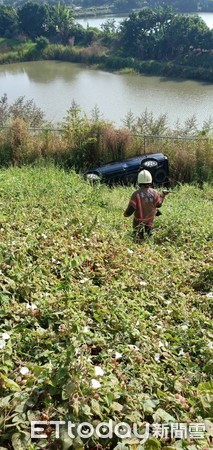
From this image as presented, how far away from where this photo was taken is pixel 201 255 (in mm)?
4273

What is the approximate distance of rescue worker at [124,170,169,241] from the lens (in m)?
4.65

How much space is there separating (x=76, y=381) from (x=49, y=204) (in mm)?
3163

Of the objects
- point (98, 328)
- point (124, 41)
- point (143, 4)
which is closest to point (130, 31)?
point (124, 41)

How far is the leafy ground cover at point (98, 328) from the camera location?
1926mm

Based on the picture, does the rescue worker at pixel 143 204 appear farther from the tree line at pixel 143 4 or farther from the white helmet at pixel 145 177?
the tree line at pixel 143 4

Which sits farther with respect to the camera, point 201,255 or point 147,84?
point 147,84

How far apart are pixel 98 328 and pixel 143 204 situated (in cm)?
233

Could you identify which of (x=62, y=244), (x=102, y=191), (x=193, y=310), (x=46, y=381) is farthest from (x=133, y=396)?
(x=102, y=191)

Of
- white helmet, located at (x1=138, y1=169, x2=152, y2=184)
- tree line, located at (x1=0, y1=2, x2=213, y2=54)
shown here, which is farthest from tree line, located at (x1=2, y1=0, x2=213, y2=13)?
white helmet, located at (x1=138, y1=169, x2=152, y2=184)

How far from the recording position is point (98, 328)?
2609 mm

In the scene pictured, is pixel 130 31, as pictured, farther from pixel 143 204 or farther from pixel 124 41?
pixel 143 204

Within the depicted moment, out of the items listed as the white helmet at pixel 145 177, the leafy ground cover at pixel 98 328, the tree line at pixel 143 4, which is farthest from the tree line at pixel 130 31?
the tree line at pixel 143 4

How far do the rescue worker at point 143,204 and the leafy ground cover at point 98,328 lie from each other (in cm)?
22

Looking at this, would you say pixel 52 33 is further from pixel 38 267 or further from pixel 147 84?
pixel 38 267
